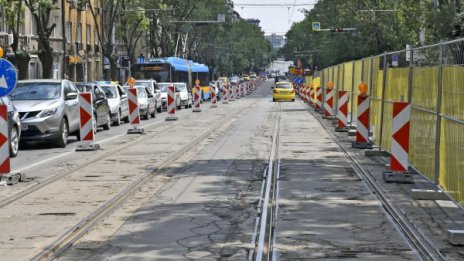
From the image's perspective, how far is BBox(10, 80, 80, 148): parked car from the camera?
18766 mm

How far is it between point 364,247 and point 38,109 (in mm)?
12284

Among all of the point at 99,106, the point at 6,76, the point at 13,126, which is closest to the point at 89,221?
the point at 6,76

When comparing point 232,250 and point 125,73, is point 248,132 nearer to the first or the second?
point 232,250

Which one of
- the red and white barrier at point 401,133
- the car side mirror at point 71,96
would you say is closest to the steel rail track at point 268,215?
the red and white barrier at point 401,133

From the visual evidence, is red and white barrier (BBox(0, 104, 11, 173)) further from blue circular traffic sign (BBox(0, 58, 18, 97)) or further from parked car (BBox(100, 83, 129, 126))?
parked car (BBox(100, 83, 129, 126))

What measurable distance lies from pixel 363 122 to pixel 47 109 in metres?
6.90

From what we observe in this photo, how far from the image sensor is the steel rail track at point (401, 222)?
7898 mm

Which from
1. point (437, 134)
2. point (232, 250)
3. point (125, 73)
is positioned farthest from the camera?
point (125, 73)

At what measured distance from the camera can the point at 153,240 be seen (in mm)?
8352

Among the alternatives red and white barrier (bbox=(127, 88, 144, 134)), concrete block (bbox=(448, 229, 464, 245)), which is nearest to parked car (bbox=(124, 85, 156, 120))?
red and white barrier (bbox=(127, 88, 144, 134))

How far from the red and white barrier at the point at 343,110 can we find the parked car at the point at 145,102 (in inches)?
396

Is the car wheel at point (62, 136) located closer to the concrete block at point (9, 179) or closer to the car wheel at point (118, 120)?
the concrete block at point (9, 179)

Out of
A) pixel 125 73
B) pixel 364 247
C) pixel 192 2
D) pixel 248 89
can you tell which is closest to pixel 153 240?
pixel 364 247

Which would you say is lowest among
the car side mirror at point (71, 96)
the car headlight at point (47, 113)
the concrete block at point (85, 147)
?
the concrete block at point (85, 147)
